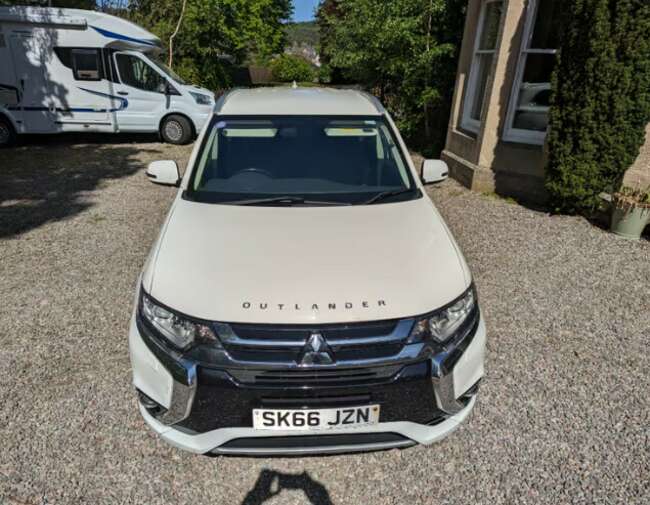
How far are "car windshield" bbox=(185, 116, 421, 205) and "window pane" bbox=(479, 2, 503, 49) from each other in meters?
5.60

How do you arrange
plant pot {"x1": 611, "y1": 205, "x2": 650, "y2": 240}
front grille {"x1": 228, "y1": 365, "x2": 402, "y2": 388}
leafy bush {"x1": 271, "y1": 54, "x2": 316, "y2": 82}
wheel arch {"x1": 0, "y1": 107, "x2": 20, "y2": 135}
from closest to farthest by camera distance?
front grille {"x1": 228, "y1": 365, "x2": 402, "y2": 388} < plant pot {"x1": 611, "y1": 205, "x2": 650, "y2": 240} < wheel arch {"x1": 0, "y1": 107, "x2": 20, "y2": 135} < leafy bush {"x1": 271, "y1": 54, "x2": 316, "y2": 82}

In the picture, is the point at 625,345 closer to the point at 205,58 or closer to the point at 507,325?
the point at 507,325

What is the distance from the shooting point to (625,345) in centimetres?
361

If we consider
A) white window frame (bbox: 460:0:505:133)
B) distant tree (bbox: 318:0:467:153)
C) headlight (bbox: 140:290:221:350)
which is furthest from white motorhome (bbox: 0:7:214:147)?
headlight (bbox: 140:290:221:350)

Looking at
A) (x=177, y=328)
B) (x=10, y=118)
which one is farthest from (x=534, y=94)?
(x=10, y=118)

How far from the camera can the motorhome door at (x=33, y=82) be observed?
32.5 feet

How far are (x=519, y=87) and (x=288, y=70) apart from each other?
120 ft

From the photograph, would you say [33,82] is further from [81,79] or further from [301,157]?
[301,157]

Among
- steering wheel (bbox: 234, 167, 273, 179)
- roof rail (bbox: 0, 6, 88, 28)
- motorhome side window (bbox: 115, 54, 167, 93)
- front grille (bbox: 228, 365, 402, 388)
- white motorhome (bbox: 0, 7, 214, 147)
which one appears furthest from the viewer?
motorhome side window (bbox: 115, 54, 167, 93)

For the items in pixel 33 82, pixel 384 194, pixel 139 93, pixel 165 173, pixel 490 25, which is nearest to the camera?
pixel 384 194

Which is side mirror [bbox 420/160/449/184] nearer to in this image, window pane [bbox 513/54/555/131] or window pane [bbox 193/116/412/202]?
window pane [bbox 193/116/412/202]

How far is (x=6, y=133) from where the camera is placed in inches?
403

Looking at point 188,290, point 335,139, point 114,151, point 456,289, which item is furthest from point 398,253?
point 114,151

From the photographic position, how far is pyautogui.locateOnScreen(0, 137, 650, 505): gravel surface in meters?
2.33
